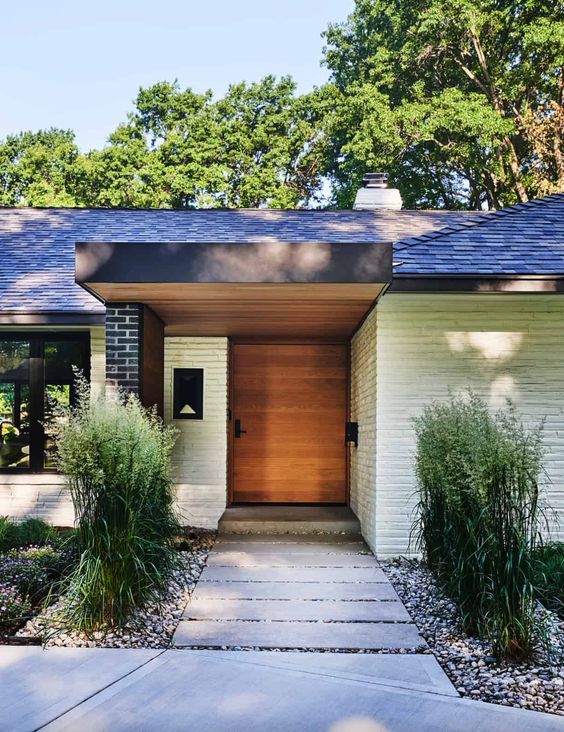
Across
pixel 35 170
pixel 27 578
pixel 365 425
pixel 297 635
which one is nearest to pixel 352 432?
pixel 365 425

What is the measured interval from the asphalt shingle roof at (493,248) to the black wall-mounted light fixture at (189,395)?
294cm

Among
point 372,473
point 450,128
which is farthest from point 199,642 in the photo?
point 450,128

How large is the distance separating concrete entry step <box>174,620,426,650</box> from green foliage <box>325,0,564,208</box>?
15.3 meters

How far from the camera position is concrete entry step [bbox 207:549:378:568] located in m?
6.27

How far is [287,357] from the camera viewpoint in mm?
9359

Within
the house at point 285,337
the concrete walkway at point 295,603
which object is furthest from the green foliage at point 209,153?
the concrete walkway at point 295,603

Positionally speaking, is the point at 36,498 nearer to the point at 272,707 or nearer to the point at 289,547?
the point at 289,547

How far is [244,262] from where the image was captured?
5406 mm

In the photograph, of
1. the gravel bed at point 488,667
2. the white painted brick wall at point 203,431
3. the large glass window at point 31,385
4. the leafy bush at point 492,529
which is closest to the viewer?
the gravel bed at point 488,667

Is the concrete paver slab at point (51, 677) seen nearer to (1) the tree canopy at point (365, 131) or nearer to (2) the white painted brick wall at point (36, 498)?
(2) the white painted brick wall at point (36, 498)

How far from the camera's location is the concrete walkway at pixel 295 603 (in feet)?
14.1

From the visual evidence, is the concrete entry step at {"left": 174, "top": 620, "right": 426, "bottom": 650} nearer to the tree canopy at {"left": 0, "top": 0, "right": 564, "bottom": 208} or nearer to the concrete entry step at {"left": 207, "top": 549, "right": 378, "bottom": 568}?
the concrete entry step at {"left": 207, "top": 549, "right": 378, "bottom": 568}

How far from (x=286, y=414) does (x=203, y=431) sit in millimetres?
1237

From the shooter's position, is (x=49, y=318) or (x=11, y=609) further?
(x=49, y=318)
